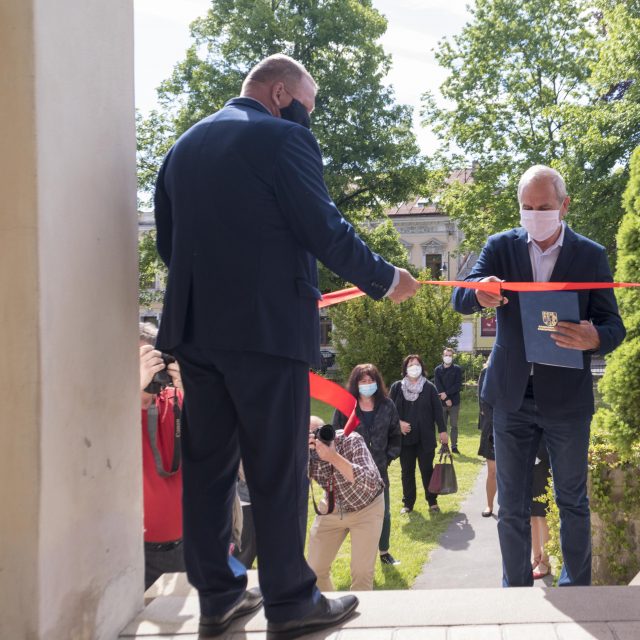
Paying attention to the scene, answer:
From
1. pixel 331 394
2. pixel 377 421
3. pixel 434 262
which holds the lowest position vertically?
pixel 377 421

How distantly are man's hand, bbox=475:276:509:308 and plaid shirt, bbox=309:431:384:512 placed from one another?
3.23m

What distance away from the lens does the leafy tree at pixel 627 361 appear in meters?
5.57

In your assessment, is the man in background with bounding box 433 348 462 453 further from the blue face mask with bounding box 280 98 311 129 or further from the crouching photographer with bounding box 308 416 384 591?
the blue face mask with bounding box 280 98 311 129

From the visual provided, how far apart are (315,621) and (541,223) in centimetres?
216

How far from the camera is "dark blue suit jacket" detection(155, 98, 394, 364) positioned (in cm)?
294

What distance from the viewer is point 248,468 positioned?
305cm

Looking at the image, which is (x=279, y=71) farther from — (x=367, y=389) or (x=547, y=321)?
(x=367, y=389)

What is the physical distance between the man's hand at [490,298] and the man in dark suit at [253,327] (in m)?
1.01

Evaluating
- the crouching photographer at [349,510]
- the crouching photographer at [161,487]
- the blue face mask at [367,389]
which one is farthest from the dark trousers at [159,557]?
the blue face mask at [367,389]

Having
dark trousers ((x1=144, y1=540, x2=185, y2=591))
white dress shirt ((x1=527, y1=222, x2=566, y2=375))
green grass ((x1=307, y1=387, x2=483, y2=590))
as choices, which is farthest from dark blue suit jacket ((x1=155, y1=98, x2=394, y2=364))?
green grass ((x1=307, y1=387, x2=483, y2=590))

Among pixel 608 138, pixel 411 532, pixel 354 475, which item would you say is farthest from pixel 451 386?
pixel 354 475

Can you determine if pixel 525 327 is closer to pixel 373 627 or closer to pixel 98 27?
pixel 373 627

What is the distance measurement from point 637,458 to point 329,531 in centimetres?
265

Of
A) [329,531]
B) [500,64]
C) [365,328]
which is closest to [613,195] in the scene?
[500,64]
